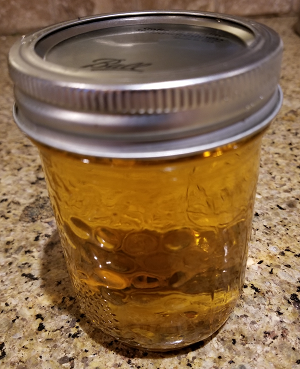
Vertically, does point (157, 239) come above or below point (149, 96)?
below

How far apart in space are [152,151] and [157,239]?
114 millimetres

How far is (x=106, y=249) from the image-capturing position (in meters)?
0.34

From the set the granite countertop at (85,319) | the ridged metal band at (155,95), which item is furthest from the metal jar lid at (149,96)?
the granite countertop at (85,319)

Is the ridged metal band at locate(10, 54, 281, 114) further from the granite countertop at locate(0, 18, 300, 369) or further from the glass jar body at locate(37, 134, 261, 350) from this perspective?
the granite countertop at locate(0, 18, 300, 369)

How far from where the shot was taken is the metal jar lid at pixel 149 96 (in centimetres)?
23

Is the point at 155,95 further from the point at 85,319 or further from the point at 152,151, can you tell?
the point at 85,319

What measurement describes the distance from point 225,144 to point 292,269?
0.28m

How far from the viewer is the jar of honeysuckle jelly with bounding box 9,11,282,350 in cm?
24

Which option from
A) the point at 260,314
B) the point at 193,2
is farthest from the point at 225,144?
the point at 193,2

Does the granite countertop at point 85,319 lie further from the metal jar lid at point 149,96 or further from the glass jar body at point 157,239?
the metal jar lid at point 149,96

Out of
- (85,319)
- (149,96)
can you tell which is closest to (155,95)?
(149,96)

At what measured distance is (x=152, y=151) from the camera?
24cm

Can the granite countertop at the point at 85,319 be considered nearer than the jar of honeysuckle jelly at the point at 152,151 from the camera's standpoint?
No

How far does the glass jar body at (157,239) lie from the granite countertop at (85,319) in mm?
29
